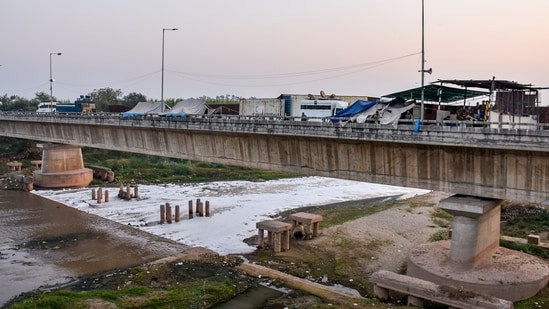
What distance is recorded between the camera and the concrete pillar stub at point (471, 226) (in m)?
17.0

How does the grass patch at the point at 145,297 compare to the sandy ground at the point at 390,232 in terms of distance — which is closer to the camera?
the grass patch at the point at 145,297

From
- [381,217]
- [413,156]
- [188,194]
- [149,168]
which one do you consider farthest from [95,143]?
[413,156]

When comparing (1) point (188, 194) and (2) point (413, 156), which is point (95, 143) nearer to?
(1) point (188, 194)

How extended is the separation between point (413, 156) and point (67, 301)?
44.8 feet

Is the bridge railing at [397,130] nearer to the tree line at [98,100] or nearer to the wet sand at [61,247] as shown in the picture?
the wet sand at [61,247]

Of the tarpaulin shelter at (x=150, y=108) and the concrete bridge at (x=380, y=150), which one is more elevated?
the tarpaulin shelter at (x=150, y=108)

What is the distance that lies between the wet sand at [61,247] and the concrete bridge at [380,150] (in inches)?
227

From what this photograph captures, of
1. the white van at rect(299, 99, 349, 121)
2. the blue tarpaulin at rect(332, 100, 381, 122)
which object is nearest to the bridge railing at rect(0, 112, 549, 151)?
the blue tarpaulin at rect(332, 100, 381, 122)

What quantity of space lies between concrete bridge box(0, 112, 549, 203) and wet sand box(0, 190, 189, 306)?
5765mm

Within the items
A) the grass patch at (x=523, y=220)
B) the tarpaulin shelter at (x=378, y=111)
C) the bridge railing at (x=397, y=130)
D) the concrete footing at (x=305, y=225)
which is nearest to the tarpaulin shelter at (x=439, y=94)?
the tarpaulin shelter at (x=378, y=111)

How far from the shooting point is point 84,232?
28094 mm

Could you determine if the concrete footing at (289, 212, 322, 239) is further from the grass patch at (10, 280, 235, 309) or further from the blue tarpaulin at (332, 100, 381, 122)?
the grass patch at (10, 280, 235, 309)

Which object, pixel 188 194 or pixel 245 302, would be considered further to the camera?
pixel 188 194

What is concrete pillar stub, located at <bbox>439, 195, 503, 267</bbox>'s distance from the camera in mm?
17016
